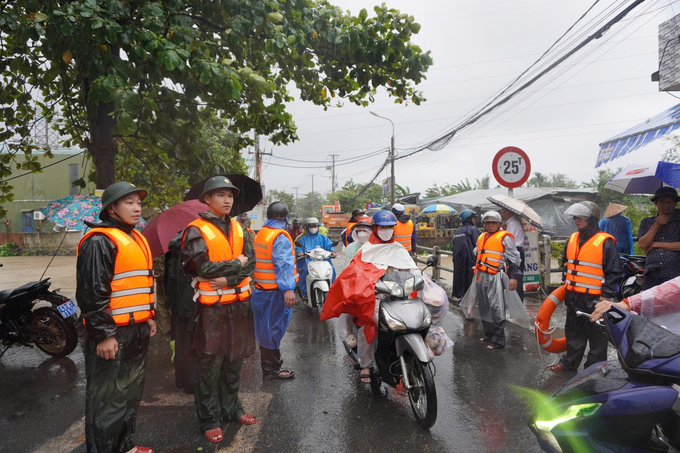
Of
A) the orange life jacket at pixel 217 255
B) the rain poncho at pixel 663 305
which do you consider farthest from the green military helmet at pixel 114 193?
the rain poncho at pixel 663 305

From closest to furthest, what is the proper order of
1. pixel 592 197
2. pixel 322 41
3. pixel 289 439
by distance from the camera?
pixel 289 439, pixel 322 41, pixel 592 197

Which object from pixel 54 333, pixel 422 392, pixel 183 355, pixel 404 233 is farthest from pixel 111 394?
pixel 404 233

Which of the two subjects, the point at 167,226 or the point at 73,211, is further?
the point at 167,226

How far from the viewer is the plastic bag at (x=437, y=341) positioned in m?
3.84

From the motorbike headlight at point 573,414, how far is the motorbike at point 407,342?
1.26 metres

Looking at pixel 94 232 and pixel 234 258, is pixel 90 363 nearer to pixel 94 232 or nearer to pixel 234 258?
pixel 94 232

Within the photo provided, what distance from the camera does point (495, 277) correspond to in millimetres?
5699

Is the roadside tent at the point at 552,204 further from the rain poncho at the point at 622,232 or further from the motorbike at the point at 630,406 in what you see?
the motorbike at the point at 630,406

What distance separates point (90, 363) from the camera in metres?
2.87

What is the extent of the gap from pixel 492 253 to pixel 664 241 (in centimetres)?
182

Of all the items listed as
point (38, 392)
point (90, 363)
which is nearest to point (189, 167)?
point (38, 392)

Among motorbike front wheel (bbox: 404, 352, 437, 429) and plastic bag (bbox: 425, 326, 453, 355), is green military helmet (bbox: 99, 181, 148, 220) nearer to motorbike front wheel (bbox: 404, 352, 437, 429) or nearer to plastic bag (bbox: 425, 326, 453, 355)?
motorbike front wheel (bbox: 404, 352, 437, 429)

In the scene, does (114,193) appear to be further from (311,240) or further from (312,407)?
(311,240)

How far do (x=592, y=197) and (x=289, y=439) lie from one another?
25.0 meters
